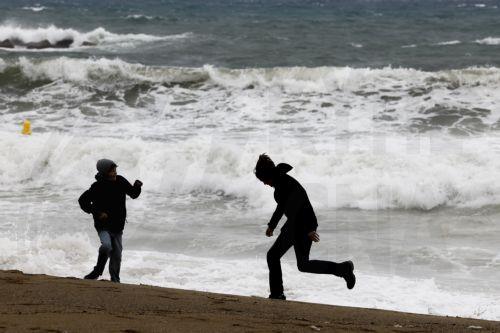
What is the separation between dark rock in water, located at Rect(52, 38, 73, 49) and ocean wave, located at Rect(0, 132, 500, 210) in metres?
18.5

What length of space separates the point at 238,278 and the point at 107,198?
8.09ft

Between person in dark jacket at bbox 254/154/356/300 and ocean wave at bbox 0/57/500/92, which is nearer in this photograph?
person in dark jacket at bbox 254/154/356/300

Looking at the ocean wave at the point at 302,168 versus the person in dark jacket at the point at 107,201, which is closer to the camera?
the person in dark jacket at the point at 107,201

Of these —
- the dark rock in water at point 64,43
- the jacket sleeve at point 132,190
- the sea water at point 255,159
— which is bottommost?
the dark rock in water at point 64,43

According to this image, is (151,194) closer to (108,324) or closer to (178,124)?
(178,124)

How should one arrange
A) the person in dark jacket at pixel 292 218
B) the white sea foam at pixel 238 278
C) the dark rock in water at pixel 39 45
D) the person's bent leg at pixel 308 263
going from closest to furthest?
the person in dark jacket at pixel 292 218
the person's bent leg at pixel 308 263
the white sea foam at pixel 238 278
the dark rock in water at pixel 39 45

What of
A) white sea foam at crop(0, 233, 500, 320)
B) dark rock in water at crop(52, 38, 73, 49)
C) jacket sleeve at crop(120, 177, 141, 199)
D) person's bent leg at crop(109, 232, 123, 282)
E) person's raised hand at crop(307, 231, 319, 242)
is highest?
jacket sleeve at crop(120, 177, 141, 199)

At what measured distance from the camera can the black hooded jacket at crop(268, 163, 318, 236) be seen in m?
6.18

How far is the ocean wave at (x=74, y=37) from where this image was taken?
34594mm

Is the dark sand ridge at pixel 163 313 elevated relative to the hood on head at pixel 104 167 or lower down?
lower down

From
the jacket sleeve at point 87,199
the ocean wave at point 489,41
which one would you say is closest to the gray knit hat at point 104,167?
the jacket sleeve at point 87,199

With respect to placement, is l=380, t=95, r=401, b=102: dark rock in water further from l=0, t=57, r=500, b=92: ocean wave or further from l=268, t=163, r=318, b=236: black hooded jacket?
l=268, t=163, r=318, b=236: black hooded jacket

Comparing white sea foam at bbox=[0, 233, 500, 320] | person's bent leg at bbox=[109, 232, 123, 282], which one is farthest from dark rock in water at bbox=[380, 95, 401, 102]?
person's bent leg at bbox=[109, 232, 123, 282]

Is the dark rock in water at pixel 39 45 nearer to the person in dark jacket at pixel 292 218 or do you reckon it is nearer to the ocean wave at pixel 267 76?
the ocean wave at pixel 267 76
